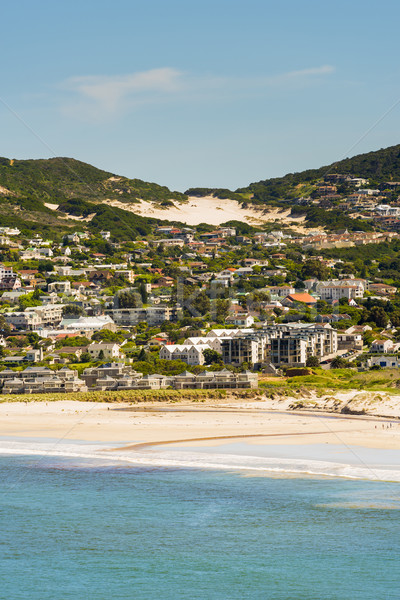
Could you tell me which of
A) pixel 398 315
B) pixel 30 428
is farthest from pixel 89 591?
pixel 398 315

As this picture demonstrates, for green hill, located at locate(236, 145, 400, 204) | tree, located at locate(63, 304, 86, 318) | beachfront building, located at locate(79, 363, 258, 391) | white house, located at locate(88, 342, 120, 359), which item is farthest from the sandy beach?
green hill, located at locate(236, 145, 400, 204)

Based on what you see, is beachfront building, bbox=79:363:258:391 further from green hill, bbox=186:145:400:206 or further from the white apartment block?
green hill, bbox=186:145:400:206

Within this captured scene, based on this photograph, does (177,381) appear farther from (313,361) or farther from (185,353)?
(313,361)

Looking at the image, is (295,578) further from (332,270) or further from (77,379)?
(332,270)

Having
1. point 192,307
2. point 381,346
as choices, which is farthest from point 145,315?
point 381,346

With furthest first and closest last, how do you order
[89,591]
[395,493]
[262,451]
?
[262,451] → [395,493] → [89,591]

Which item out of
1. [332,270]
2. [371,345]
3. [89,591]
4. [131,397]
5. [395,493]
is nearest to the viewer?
[89,591]

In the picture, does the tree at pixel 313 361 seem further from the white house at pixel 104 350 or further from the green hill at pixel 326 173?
the green hill at pixel 326 173
